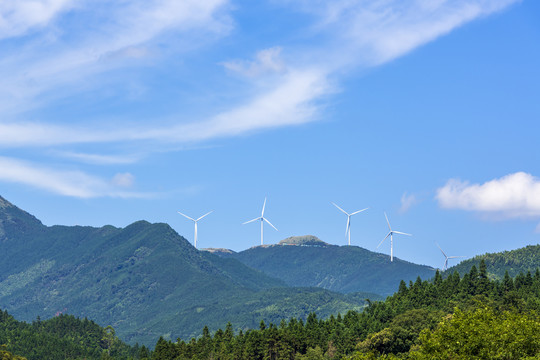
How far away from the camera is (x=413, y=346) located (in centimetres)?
19775

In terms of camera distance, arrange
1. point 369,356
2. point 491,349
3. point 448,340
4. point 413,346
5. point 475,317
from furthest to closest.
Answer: point 413,346 → point 475,317 → point 369,356 → point 448,340 → point 491,349

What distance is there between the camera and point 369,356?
13775 cm

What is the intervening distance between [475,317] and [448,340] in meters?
23.3

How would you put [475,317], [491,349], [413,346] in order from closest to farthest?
[491,349] < [475,317] < [413,346]

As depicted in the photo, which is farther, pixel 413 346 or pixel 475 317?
pixel 413 346

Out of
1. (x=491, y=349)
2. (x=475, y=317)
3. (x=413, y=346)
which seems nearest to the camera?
(x=491, y=349)

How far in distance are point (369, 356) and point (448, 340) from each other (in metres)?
14.9

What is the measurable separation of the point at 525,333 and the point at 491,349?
349 inches

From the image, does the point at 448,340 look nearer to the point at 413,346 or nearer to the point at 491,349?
the point at 491,349

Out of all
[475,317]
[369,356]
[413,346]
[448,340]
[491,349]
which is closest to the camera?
[491,349]

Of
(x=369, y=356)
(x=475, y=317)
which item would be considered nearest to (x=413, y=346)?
(x=475, y=317)

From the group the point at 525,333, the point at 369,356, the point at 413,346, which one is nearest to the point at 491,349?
the point at 525,333

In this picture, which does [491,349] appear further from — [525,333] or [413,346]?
[413,346]

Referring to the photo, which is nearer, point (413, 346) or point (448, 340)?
point (448, 340)
